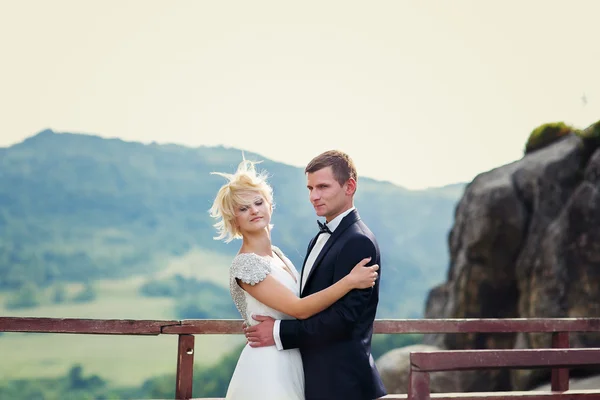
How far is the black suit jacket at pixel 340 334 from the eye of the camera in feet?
10.7

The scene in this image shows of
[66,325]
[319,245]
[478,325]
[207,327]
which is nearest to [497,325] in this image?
[478,325]

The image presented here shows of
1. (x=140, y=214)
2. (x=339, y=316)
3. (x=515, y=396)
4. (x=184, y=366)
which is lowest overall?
(x=515, y=396)

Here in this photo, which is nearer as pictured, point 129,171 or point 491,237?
point 491,237

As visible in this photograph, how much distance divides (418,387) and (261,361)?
0.77 metres

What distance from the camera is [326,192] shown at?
3455mm

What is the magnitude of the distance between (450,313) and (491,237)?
1753 millimetres

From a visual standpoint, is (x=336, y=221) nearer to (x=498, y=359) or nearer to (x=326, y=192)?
(x=326, y=192)

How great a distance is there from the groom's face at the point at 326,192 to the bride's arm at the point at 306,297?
1.11 ft

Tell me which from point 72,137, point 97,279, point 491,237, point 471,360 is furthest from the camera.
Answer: point 72,137

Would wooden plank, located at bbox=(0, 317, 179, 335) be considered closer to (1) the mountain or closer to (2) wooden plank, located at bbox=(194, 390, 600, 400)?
(2) wooden plank, located at bbox=(194, 390, 600, 400)

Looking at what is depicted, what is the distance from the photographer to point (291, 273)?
12.2ft

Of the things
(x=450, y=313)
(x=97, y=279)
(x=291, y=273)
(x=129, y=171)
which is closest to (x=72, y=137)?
(x=129, y=171)

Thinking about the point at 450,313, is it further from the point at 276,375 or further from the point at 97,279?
the point at 97,279

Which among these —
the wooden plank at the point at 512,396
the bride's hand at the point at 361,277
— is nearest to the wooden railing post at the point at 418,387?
the bride's hand at the point at 361,277
